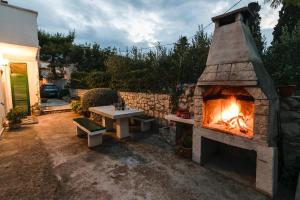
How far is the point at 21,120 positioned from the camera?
290 inches

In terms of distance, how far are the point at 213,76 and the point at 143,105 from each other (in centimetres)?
417

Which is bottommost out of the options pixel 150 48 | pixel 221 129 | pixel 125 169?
pixel 125 169

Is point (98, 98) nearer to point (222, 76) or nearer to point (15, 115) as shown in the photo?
point (15, 115)

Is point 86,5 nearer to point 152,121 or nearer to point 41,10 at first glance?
point 41,10

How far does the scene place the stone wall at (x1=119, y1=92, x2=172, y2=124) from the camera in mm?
5986

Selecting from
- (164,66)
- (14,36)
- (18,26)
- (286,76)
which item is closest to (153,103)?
(164,66)

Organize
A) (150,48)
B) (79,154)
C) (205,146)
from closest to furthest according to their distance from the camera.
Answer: (205,146) → (79,154) → (150,48)

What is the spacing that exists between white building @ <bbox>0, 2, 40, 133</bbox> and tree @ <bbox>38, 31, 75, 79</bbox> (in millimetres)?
7814

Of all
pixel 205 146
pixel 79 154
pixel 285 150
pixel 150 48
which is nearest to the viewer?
pixel 285 150

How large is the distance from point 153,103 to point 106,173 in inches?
141

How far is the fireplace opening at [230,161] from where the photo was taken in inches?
131

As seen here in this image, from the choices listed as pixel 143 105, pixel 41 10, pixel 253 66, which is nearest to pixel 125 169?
pixel 253 66

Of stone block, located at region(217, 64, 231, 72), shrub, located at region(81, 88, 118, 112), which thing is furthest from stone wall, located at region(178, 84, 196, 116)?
shrub, located at region(81, 88, 118, 112)

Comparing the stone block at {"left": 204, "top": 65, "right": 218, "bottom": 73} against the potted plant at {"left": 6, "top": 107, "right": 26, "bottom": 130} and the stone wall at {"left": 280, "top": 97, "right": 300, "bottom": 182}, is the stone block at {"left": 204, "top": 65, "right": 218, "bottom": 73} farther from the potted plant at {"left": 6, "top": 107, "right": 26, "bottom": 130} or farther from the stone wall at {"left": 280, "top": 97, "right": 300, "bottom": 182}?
the potted plant at {"left": 6, "top": 107, "right": 26, "bottom": 130}
